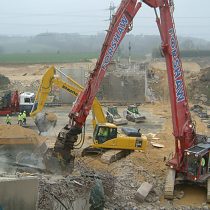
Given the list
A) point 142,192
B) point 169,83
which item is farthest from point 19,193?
point 169,83

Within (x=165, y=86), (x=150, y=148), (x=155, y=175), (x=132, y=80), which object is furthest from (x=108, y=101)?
(x=155, y=175)

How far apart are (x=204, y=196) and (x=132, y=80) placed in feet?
74.9

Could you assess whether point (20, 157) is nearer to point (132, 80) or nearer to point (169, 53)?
point (169, 53)

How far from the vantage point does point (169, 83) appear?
15.1 meters

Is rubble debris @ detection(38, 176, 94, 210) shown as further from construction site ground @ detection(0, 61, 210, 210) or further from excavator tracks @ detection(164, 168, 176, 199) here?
excavator tracks @ detection(164, 168, 176, 199)

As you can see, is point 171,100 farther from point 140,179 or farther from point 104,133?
point 104,133

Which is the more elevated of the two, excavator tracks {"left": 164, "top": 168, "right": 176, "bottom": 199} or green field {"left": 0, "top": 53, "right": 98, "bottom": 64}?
green field {"left": 0, "top": 53, "right": 98, "bottom": 64}

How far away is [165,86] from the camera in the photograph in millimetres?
44219

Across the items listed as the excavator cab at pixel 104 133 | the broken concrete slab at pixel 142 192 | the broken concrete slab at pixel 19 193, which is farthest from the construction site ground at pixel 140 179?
the excavator cab at pixel 104 133

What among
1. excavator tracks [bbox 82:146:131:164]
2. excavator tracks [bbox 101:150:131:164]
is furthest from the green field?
excavator tracks [bbox 101:150:131:164]

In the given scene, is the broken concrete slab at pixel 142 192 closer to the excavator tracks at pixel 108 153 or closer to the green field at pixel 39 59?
the excavator tracks at pixel 108 153

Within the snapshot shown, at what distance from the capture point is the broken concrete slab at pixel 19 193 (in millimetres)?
11234

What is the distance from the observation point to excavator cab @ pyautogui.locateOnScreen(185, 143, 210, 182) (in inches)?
581

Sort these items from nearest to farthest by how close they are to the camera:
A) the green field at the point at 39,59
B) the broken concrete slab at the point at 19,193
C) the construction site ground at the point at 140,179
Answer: the broken concrete slab at the point at 19,193 < the construction site ground at the point at 140,179 < the green field at the point at 39,59
